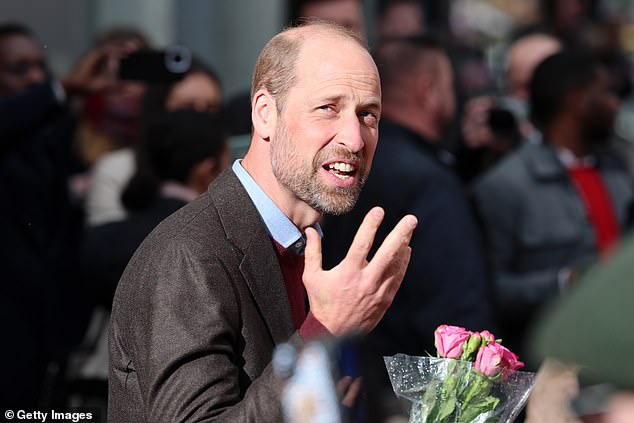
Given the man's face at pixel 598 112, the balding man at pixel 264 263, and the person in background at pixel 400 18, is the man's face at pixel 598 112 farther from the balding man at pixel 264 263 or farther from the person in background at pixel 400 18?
the balding man at pixel 264 263

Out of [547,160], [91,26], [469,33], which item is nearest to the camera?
[547,160]

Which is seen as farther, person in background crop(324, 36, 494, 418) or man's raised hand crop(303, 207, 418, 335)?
person in background crop(324, 36, 494, 418)

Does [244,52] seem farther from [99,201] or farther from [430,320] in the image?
[430,320]

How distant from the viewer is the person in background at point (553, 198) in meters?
5.69

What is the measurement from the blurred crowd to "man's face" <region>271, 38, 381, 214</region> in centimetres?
162

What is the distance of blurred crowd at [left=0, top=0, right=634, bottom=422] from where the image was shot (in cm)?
499

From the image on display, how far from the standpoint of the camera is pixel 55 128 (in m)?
5.30

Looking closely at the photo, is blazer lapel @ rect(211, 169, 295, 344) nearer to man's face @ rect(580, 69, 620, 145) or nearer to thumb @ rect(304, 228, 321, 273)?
thumb @ rect(304, 228, 321, 273)

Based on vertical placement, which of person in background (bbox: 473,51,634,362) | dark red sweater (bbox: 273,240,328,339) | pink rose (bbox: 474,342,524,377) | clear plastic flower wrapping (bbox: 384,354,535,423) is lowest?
person in background (bbox: 473,51,634,362)

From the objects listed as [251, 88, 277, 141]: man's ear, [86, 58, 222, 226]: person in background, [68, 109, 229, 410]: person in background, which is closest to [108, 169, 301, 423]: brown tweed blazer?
[251, 88, 277, 141]: man's ear

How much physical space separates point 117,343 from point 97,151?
12.4 ft

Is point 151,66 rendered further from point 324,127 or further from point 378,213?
point 378,213

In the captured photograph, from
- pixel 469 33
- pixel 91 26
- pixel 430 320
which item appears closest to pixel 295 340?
pixel 430 320

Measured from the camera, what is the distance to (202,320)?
263cm
